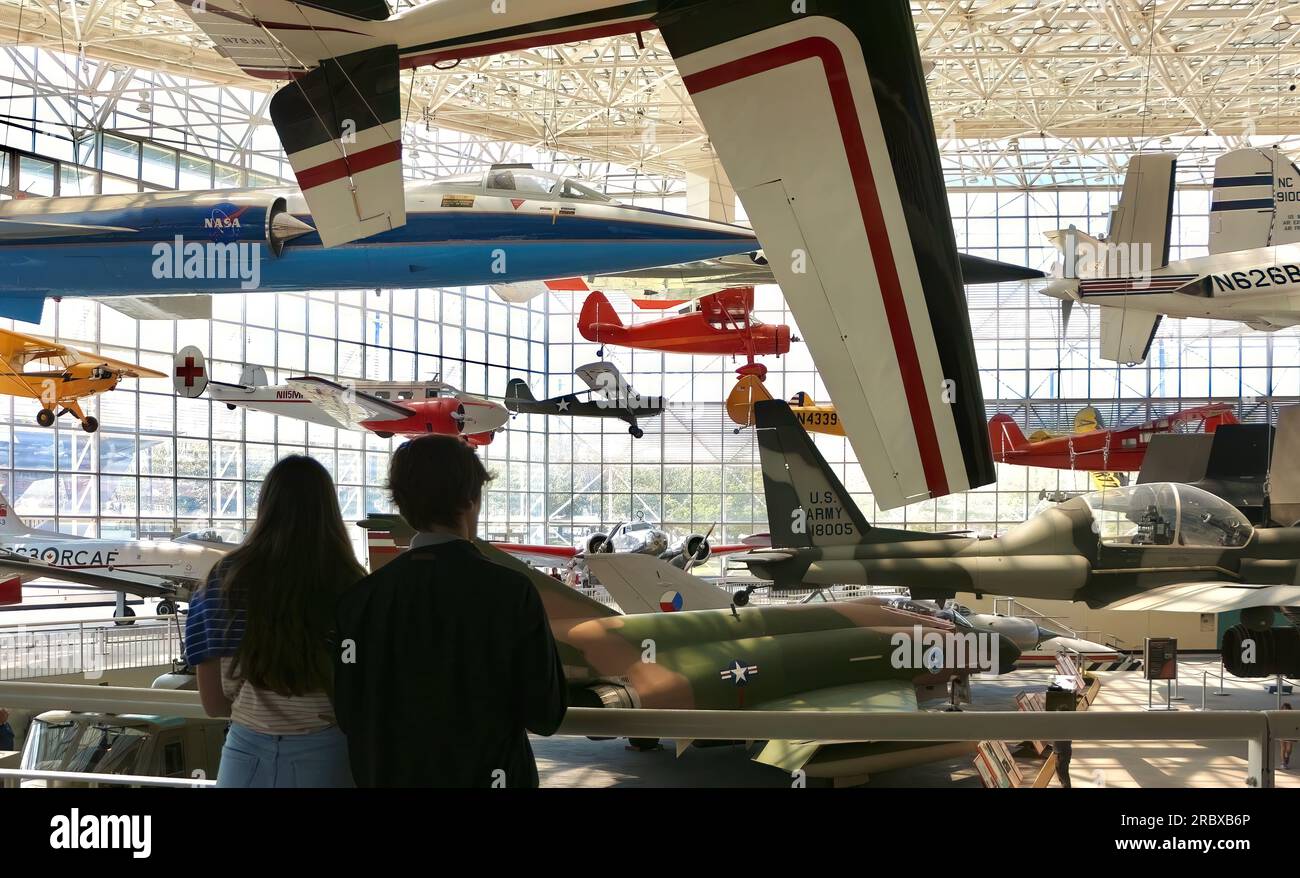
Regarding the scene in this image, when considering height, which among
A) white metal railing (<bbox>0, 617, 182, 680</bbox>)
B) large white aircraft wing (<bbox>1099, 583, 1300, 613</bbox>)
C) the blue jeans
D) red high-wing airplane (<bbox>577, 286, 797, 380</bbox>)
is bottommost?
white metal railing (<bbox>0, 617, 182, 680</bbox>)

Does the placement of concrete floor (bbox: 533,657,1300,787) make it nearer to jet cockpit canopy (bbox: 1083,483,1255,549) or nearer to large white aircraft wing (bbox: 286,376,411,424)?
jet cockpit canopy (bbox: 1083,483,1255,549)

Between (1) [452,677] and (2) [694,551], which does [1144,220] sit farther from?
(1) [452,677]

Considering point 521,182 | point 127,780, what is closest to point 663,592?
point 521,182

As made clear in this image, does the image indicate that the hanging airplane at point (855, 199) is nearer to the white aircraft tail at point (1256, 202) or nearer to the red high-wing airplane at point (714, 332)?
the white aircraft tail at point (1256, 202)

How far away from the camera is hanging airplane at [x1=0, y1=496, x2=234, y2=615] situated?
59.3ft

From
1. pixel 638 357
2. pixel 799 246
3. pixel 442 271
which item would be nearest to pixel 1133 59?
pixel 638 357

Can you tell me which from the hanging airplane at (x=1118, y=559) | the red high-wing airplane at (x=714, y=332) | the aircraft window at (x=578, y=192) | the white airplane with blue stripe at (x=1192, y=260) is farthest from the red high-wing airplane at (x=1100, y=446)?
the aircraft window at (x=578, y=192)

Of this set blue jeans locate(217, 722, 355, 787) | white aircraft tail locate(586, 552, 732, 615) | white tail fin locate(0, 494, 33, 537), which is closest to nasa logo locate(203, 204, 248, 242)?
white aircraft tail locate(586, 552, 732, 615)

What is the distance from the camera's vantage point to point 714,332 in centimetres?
2225

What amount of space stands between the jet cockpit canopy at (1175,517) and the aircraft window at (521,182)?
22.5 feet

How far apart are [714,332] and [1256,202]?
405 inches

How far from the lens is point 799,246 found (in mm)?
2439

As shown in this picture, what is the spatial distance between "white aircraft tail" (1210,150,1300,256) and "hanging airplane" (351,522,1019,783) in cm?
775
